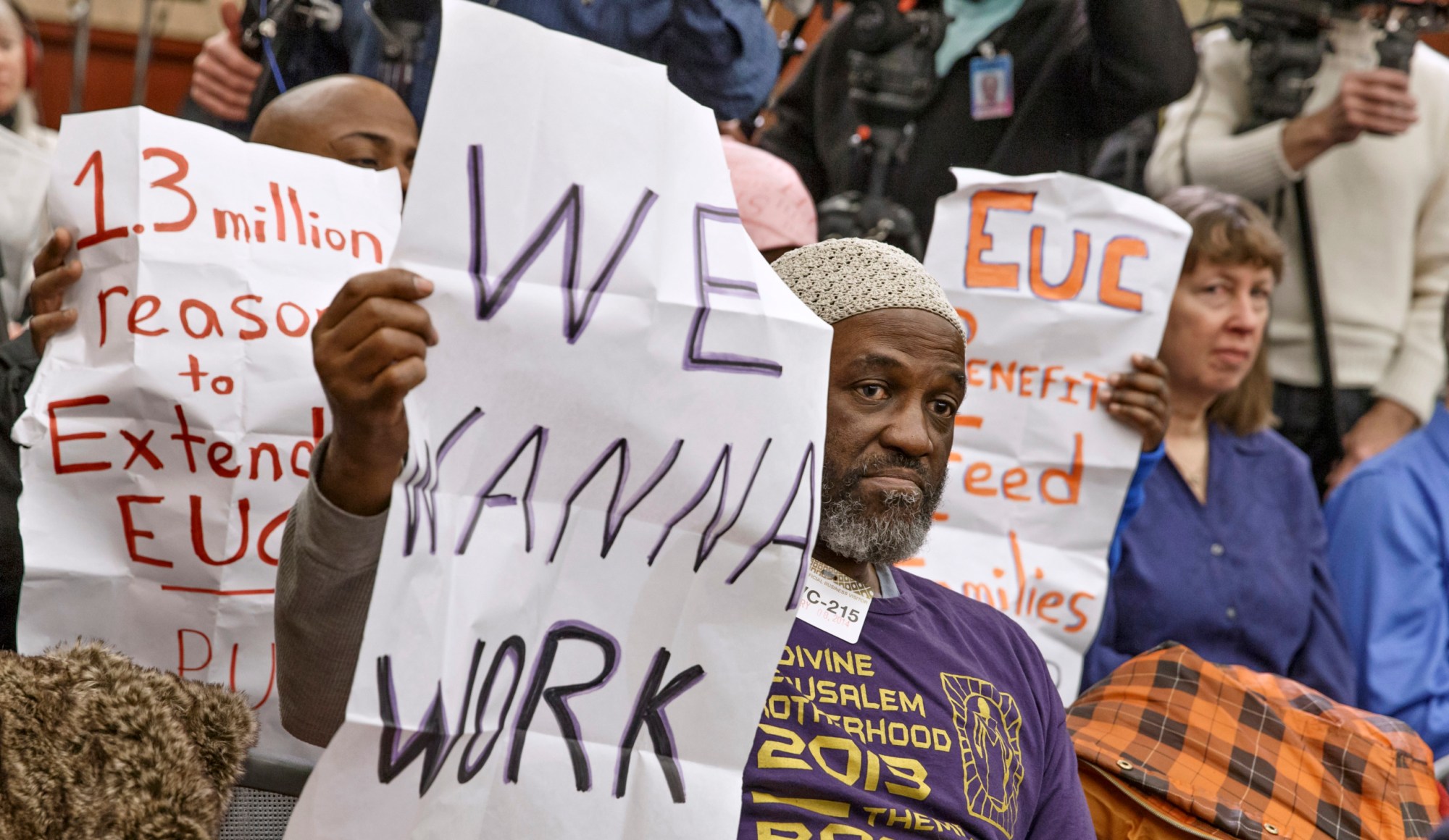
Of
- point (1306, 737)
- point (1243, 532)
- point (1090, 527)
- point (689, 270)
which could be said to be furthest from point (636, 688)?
point (1243, 532)

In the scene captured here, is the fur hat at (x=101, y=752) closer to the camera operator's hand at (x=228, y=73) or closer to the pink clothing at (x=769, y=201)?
the pink clothing at (x=769, y=201)

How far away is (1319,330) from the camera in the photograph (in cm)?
390

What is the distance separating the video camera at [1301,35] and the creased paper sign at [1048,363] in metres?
1.09

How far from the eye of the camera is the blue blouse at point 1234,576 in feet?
10.5

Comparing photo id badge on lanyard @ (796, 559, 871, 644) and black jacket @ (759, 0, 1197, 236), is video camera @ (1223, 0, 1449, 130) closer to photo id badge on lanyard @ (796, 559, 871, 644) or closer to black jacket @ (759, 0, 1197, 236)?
black jacket @ (759, 0, 1197, 236)

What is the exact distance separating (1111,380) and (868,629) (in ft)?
3.80

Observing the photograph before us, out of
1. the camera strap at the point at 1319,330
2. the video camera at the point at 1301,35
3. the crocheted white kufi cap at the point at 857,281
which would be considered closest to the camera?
the crocheted white kufi cap at the point at 857,281

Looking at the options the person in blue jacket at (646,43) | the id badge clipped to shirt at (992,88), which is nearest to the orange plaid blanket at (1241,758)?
the person in blue jacket at (646,43)

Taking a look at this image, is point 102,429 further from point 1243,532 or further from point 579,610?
point 1243,532

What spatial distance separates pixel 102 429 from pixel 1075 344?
5.79ft

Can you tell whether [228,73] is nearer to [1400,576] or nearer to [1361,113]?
[1361,113]

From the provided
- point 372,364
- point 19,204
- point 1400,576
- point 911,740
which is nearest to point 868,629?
point 911,740

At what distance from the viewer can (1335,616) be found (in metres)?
3.39

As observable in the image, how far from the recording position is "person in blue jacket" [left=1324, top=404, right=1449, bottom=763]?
342 centimetres
